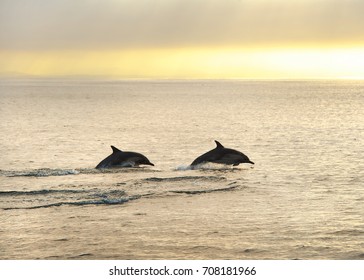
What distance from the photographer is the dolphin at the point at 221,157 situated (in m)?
33.8

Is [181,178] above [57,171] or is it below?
above

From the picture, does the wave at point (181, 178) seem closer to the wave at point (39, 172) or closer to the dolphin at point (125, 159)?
the wave at point (39, 172)

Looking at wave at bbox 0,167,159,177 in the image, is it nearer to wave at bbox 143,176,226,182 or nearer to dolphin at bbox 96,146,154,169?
dolphin at bbox 96,146,154,169

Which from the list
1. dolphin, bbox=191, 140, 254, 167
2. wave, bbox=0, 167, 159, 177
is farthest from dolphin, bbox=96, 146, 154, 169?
dolphin, bbox=191, 140, 254, 167

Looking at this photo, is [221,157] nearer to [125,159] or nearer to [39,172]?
[125,159]

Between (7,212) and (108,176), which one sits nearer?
(7,212)

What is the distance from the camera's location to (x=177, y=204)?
24141 millimetres

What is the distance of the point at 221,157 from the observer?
34.3 meters

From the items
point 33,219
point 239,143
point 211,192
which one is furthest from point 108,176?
point 239,143

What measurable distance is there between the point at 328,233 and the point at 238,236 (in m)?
2.57

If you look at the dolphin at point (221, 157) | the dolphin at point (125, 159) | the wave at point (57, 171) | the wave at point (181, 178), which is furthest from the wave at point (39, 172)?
the dolphin at point (221, 157)

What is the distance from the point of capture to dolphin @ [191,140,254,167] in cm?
3378

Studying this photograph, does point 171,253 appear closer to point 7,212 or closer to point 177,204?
point 177,204

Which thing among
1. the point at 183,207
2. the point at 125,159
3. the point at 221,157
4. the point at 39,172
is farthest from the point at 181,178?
the point at 39,172
